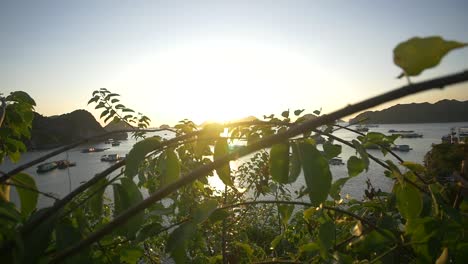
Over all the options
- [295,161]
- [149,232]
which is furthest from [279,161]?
[149,232]

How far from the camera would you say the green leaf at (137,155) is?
0.73 metres

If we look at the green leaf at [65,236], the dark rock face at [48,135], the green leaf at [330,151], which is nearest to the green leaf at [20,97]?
Answer: the dark rock face at [48,135]

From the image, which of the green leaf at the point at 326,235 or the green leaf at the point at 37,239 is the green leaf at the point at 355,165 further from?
the green leaf at the point at 37,239

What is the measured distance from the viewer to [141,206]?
0.42m

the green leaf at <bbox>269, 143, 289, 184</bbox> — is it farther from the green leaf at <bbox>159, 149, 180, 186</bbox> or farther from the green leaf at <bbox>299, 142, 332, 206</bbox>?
the green leaf at <bbox>159, 149, 180, 186</bbox>

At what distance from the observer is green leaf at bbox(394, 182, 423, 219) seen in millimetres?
996

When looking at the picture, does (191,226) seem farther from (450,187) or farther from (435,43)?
(450,187)

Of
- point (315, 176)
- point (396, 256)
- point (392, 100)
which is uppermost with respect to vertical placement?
point (392, 100)

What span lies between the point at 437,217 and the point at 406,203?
0.14 metres

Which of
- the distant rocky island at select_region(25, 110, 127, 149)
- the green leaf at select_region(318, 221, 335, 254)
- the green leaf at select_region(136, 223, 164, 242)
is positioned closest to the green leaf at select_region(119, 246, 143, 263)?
the green leaf at select_region(136, 223, 164, 242)

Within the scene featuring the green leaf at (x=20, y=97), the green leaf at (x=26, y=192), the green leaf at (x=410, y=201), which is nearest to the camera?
the green leaf at (x=26, y=192)

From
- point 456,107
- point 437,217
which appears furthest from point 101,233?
point 456,107

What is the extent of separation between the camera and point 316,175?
0.66 m

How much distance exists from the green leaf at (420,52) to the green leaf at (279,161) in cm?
36
